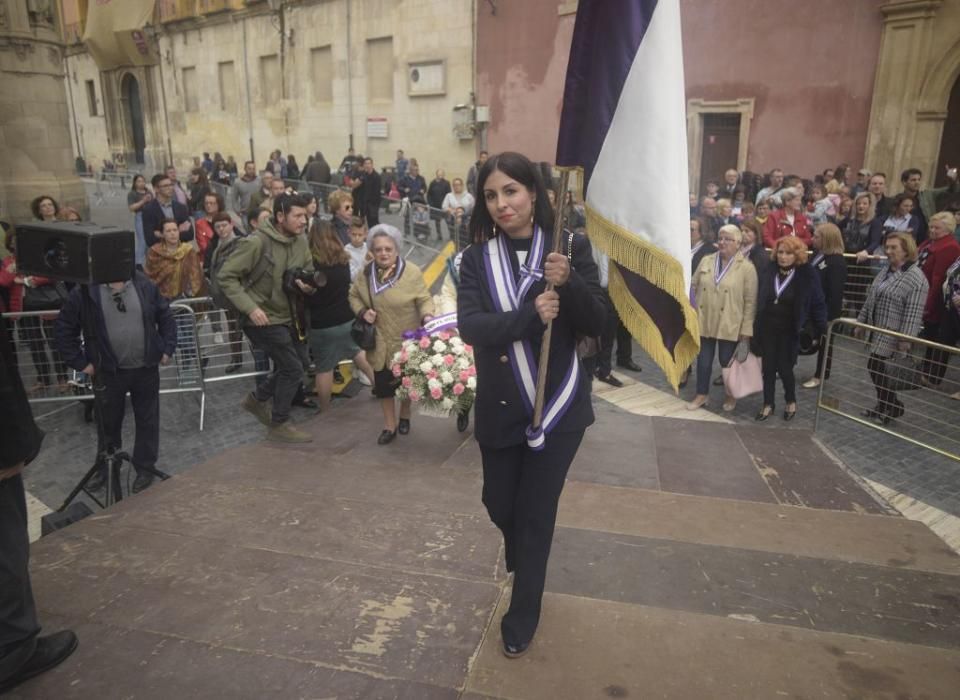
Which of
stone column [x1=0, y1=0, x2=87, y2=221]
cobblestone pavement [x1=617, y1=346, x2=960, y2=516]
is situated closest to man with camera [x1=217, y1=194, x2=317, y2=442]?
cobblestone pavement [x1=617, y1=346, x2=960, y2=516]

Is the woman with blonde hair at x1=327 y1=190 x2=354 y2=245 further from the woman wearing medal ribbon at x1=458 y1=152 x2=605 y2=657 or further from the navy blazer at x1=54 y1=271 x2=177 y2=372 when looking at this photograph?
the woman wearing medal ribbon at x1=458 y1=152 x2=605 y2=657

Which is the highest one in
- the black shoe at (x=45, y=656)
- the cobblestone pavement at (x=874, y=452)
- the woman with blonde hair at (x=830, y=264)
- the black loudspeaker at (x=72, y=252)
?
the black loudspeaker at (x=72, y=252)

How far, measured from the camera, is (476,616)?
2.87 meters

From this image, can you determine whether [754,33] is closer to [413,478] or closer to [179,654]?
[413,478]

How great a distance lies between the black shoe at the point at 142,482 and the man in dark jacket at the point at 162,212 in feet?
14.4

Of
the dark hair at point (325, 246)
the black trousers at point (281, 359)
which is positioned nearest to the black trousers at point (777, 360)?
the dark hair at point (325, 246)

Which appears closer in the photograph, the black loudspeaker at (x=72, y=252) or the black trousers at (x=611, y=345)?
the black loudspeaker at (x=72, y=252)

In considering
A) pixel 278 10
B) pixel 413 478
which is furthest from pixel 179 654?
pixel 278 10

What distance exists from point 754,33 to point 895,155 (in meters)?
4.05

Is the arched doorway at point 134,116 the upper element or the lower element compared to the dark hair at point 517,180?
upper

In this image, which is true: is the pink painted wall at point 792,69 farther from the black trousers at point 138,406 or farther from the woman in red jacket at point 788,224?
the black trousers at point 138,406

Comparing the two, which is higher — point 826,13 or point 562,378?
point 826,13

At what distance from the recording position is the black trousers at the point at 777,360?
6.43 metres

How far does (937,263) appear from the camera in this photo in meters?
7.11
